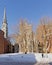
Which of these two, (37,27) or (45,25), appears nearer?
(45,25)

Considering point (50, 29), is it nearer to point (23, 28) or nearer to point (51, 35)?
point (51, 35)

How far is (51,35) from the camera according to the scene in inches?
1387

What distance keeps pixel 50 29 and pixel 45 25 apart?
1469mm

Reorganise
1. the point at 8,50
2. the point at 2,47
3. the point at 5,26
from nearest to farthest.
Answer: the point at 2,47 → the point at 8,50 → the point at 5,26

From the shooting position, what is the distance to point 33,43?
37.7 m

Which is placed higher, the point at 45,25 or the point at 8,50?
the point at 45,25

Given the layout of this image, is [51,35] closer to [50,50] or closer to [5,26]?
[50,50]

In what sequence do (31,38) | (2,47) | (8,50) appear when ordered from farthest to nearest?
(8,50)
(31,38)
(2,47)

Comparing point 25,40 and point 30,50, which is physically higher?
point 25,40

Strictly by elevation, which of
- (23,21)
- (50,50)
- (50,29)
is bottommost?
(50,50)

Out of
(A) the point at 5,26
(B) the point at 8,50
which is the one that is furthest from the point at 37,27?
(A) the point at 5,26

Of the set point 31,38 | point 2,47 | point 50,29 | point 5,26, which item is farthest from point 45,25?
point 5,26

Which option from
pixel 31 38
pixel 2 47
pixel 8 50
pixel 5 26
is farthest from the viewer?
pixel 5 26

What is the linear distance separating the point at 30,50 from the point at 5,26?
140 feet
